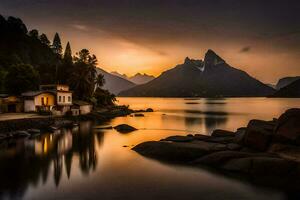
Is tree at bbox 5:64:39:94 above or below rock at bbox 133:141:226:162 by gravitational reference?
above

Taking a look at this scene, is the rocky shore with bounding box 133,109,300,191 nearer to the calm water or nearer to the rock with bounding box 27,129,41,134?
the calm water

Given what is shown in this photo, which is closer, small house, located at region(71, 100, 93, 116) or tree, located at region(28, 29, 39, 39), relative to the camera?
small house, located at region(71, 100, 93, 116)

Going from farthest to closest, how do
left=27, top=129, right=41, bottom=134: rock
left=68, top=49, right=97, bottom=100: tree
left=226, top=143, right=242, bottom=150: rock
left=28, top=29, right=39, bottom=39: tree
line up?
left=28, top=29, right=39, bottom=39: tree, left=68, top=49, right=97, bottom=100: tree, left=27, top=129, right=41, bottom=134: rock, left=226, top=143, right=242, bottom=150: rock

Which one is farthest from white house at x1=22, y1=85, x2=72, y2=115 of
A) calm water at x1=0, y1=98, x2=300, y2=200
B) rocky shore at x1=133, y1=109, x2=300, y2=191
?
rocky shore at x1=133, y1=109, x2=300, y2=191

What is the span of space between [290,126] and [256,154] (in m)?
4.80

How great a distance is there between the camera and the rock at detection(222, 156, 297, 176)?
2417cm

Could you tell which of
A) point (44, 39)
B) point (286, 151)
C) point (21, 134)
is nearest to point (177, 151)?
point (286, 151)

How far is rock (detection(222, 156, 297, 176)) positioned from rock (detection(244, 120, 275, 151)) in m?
3.63

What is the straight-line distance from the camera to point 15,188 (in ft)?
75.9

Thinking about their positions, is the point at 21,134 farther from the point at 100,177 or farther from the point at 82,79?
the point at 82,79

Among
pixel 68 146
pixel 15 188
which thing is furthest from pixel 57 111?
pixel 15 188

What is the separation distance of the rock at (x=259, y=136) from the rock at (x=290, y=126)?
1166mm

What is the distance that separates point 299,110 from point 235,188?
12.5m

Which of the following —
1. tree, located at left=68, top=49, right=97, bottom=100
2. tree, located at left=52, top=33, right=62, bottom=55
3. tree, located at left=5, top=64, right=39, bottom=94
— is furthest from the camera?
tree, located at left=52, top=33, right=62, bottom=55
